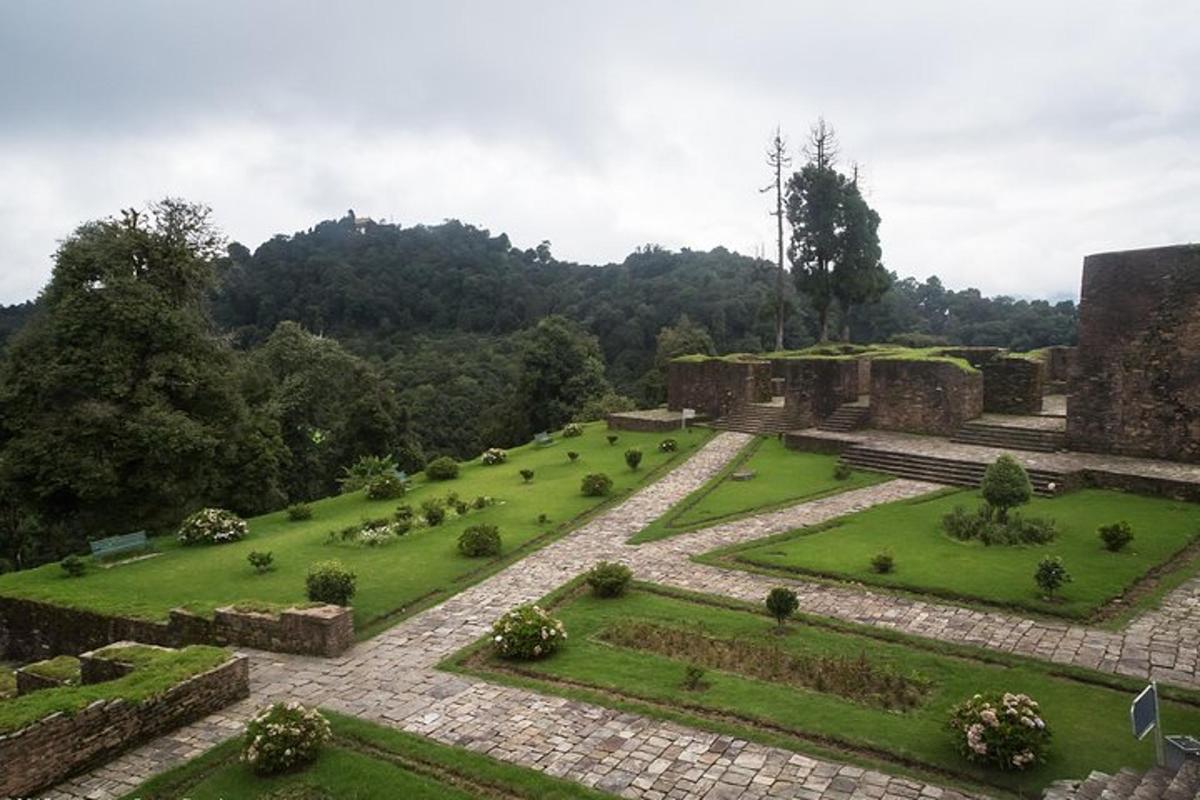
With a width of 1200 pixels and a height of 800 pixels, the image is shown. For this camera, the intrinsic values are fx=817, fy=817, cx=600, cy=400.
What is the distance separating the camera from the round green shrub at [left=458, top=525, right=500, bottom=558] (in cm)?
1614

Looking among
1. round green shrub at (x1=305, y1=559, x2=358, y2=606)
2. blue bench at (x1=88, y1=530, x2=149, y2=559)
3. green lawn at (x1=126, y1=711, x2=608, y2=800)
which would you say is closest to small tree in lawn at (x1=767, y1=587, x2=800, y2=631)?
green lawn at (x1=126, y1=711, x2=608, y2=800)

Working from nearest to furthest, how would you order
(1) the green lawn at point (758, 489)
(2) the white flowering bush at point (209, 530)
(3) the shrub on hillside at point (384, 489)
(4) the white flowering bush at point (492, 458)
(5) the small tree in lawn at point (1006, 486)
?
(5) the small tree in lawn at point (1006, 486) < (1) the green lawn at point (758, 489) < (2) the white flowering bush at point (209, 530) < (3) the shrub on hillside at point (384, 489) < (4) the white flowering bush at point (492, 458)

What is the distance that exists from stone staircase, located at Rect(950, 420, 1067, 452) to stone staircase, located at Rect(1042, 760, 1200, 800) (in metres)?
15.5

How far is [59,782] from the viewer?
28.3ft

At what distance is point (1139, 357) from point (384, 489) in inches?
766

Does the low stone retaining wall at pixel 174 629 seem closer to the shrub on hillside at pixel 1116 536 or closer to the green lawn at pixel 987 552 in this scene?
the green lawn at pixel 987 552

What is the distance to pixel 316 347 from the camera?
3641 centimetres

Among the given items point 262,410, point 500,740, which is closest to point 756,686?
point 500,740

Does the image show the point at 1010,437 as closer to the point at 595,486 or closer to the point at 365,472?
the point at 595,486

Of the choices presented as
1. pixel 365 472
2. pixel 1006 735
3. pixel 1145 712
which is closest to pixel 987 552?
pixel 1006 735

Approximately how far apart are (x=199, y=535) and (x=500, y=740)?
41.2 ft

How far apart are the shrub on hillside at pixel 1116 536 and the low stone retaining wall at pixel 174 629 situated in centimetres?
1260

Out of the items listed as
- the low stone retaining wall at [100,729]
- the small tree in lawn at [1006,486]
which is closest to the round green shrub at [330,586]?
the low stone retaining wall at [100,729]

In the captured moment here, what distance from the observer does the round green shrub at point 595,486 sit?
2075 cm
